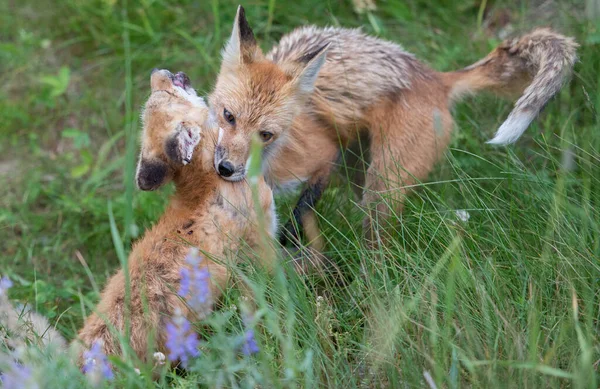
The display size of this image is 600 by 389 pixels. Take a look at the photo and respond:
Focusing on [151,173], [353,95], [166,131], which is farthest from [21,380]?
[353,95]

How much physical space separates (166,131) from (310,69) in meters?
1.25

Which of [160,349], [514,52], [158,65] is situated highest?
[514,52]

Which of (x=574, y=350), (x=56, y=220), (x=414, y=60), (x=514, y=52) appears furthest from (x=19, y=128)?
(x=574, y=350)

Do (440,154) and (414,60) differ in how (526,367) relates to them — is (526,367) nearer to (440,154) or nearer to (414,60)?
(440,154)

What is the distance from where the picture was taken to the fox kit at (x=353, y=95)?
4965mm

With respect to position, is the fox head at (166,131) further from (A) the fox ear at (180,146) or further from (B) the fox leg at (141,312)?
(B) the fox leg at (141,312)

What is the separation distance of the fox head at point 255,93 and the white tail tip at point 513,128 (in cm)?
131

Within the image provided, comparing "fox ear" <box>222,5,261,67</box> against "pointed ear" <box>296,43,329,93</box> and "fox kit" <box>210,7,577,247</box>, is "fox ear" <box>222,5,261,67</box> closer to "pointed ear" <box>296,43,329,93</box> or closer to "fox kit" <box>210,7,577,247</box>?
"fox kit" <box>210,7,577,247</box>

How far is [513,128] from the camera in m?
4.47

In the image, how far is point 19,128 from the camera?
7.15 metres

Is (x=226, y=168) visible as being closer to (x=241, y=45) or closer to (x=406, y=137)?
(x=241, y=45)

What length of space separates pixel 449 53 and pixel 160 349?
397 cm

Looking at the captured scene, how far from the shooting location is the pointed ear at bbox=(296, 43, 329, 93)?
16.3 ft

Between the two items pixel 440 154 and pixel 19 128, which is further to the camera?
pixel 19 128
